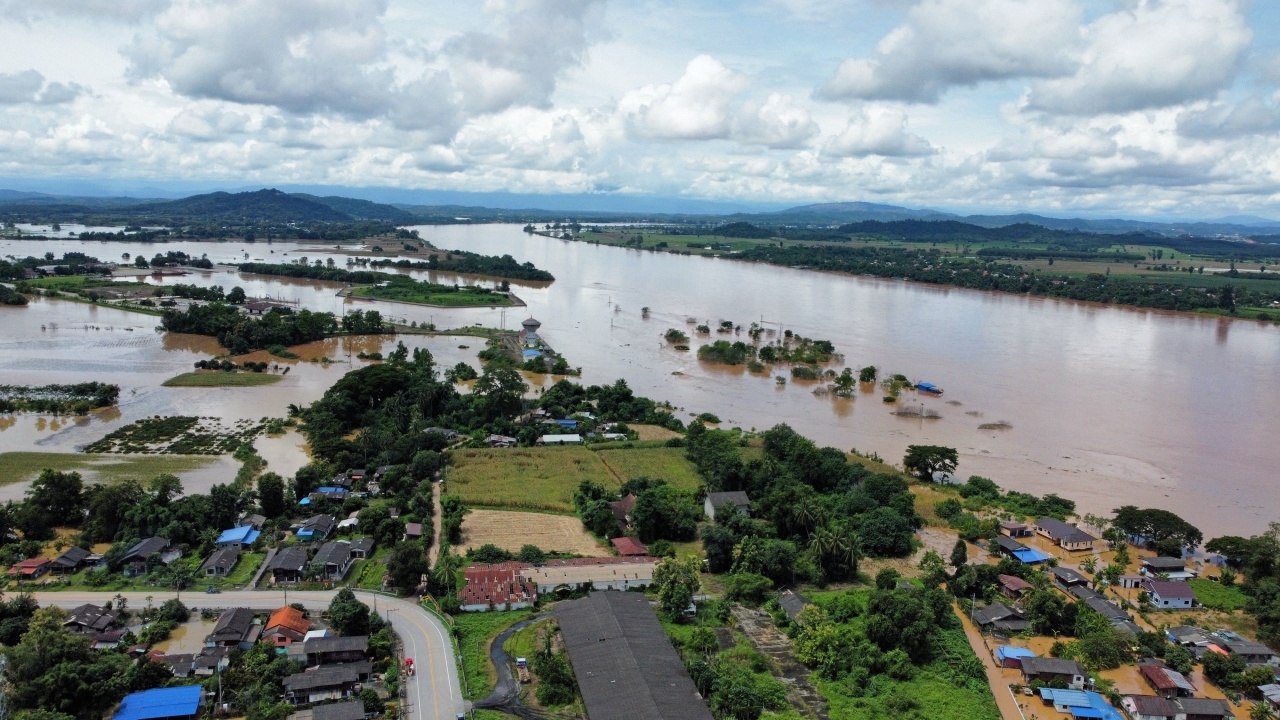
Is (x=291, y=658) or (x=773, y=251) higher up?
(x=773, y=251)

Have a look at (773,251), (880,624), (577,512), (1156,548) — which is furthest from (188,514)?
(773,251)

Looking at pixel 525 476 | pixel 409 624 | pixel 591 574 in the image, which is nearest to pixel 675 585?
pixel 591 574

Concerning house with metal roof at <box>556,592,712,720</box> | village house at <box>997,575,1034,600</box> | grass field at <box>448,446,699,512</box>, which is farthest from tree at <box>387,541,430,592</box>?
village house at <box>997,575,1034,600</box>

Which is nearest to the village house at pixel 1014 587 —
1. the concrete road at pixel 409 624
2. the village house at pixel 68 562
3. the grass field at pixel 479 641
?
the grass field at pixel 479 641

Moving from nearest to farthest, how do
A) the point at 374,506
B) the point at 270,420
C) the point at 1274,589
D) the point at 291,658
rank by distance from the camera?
1. the point at 291,658
2. the point at 1274,589
3. the point at 374,506
4. the point at 270,420

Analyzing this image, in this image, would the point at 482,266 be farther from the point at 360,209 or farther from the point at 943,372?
the point at 360,209

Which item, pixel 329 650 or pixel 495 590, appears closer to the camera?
pixel 329 650

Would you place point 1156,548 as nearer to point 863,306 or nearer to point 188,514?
point 188,514

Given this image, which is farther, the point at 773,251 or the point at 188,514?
the point at 773,251
